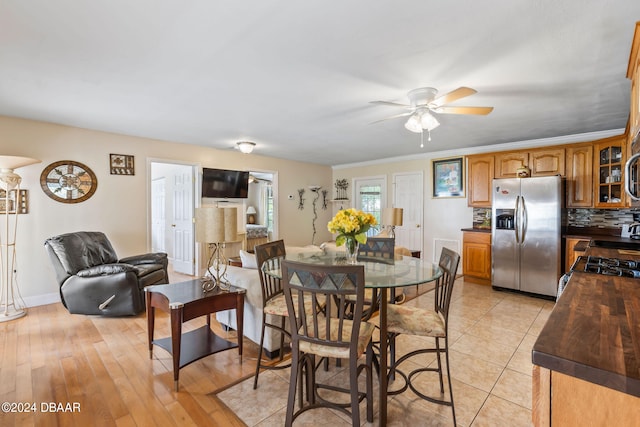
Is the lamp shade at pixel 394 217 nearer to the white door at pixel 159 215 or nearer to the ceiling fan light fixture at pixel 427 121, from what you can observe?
the ceiling fan light fixture at pixel 427 121

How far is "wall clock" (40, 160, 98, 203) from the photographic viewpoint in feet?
12.6

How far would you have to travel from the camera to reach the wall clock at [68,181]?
383cm

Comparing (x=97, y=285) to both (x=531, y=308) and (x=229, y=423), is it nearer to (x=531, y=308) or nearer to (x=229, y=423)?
(x=229, y=423)

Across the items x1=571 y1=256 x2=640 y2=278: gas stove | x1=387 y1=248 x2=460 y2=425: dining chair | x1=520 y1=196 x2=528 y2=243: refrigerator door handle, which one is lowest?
x1=387 y1=248 x2=460 y2=425: dining chair

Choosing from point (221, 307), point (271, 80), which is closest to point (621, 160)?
point (271, 80)

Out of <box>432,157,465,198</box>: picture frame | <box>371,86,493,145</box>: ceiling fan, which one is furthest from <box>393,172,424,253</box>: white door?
<box>371,86,493,145</box>: ceiling fan

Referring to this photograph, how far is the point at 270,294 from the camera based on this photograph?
2.36 meters

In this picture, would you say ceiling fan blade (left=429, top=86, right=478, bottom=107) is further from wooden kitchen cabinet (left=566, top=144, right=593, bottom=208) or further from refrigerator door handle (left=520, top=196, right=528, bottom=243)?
wooden kitchen cabinet (left=566, top=144, right=593, bottom=208)

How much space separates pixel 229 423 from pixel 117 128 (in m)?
4.11

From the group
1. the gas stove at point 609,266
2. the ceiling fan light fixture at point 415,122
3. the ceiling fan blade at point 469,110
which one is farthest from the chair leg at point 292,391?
the ceiling fan blade at point 469,110

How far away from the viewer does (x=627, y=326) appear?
35.4 inches

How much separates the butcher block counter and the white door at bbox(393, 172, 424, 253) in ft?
17.2

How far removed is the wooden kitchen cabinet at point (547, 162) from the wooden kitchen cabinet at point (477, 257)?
47.0 inches

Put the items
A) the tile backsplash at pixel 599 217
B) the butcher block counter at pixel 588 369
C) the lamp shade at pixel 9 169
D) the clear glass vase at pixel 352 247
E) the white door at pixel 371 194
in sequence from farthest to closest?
the white door at pixel 371 194 < the tile backsplash at pixel 599 217 < the lamp shade at pixel 9 169 < the clear glass vase at pixel 352 247 < the butcher block counter at pixel 588 369
